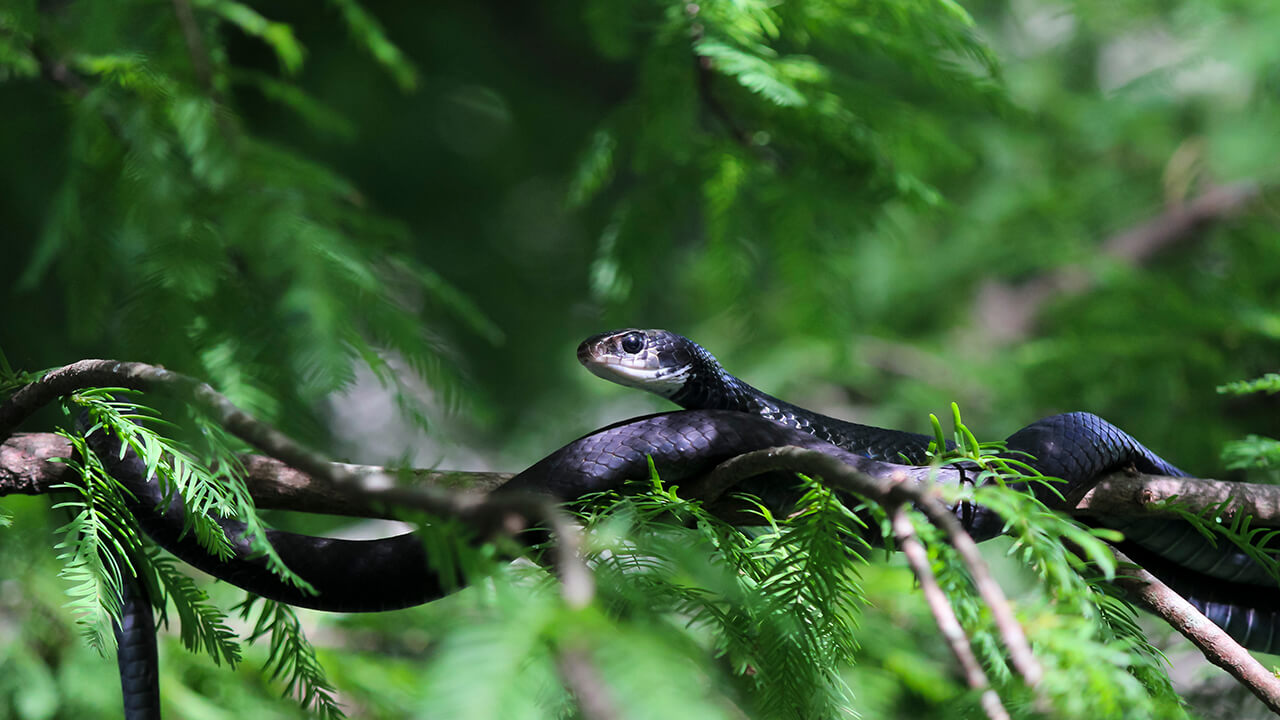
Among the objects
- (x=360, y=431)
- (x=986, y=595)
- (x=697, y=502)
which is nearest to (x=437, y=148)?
(x=360, y=431)

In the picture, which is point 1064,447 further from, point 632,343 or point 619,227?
point 619,227

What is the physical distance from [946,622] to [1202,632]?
771 mm

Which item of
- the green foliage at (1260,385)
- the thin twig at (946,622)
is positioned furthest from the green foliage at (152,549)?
the green foliage at (1260,385)

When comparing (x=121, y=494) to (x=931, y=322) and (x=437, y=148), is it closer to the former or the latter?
(x=437, y=148)

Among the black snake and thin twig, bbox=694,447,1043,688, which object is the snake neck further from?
thin twig, bbox=694,447,1043,688

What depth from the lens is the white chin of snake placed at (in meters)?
1.99

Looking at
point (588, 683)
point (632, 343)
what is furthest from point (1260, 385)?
point (588, 683)

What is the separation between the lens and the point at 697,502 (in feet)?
4.22

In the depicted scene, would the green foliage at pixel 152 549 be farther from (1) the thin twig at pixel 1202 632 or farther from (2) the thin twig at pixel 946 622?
(1) the thin twig at pixel 1202 632

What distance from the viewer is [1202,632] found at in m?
1.29

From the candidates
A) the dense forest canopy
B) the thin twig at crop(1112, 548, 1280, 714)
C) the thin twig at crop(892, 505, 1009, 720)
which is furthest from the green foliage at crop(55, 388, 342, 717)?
the thin twig at crop(1112, 548, 1280, 714)

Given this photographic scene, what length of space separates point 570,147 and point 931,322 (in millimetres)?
2975

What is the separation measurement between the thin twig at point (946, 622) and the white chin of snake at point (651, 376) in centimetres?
113

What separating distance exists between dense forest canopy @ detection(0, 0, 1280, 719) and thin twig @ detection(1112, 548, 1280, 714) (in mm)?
224
